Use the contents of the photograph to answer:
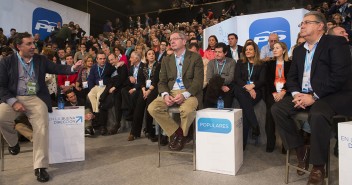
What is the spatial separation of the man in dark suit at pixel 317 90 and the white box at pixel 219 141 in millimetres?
406

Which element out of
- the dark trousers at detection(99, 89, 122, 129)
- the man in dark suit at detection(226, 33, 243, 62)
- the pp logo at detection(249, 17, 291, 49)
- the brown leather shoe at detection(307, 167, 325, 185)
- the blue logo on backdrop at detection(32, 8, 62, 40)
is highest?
the blue logo on backdrop at detection(32, 8, 62, 40)

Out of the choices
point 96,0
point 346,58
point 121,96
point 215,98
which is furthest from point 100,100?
point 96,0

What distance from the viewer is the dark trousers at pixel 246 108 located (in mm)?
3363

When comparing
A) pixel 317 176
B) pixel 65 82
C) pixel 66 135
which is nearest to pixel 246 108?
pixel 317 176

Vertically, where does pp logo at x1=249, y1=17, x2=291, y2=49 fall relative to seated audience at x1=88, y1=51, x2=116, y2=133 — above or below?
above

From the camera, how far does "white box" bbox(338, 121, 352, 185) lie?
1.90 metres

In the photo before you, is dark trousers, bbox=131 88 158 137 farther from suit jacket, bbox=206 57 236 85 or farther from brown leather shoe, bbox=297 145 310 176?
brown leather shoe, bbox=297 145 310 176

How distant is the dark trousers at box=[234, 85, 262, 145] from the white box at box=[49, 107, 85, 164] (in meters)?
1.91

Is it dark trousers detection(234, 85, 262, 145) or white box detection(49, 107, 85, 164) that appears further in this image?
dark trousers detection(234, 85, 262, 145)

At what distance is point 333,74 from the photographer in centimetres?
221

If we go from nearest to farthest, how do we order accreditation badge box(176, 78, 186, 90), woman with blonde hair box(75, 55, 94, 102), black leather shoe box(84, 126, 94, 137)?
accreditation badge box(176, 78, 186, 90), black leather shoe box(84, 126, 94, 137), woman with blonde hair box(75, 55, 94, 102)

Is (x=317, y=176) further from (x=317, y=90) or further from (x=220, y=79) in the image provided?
(x=220, y=79)

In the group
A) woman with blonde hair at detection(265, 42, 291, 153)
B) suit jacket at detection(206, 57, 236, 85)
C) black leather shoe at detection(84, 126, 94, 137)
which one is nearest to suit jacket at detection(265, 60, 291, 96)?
woman with blonde hair at detection(265, 42, 291, 153)

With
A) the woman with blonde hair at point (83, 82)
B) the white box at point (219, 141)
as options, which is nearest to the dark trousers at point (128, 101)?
the woman with blonde hair at point (83, 82)
